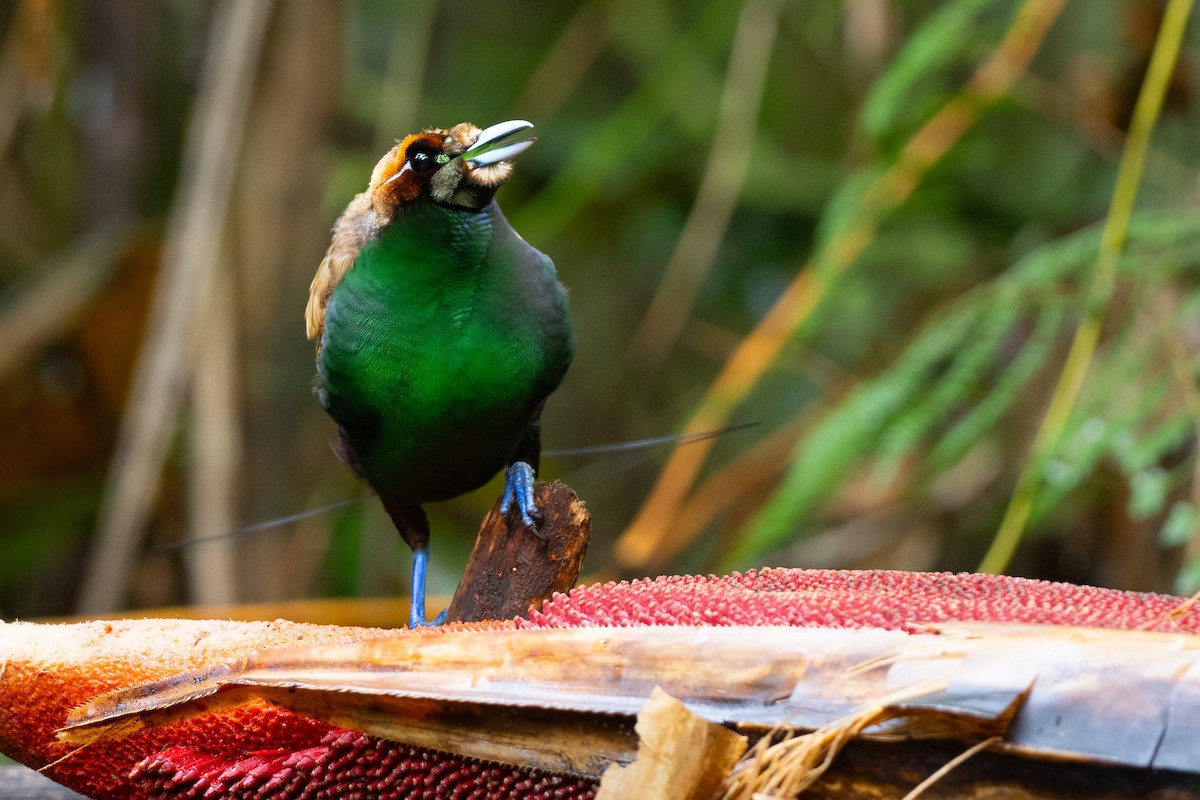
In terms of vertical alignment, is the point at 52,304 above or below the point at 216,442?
above

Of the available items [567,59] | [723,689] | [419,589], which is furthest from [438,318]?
[567,59]

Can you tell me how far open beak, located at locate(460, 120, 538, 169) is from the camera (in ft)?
2.49

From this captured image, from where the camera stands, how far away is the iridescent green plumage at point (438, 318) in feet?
2.66

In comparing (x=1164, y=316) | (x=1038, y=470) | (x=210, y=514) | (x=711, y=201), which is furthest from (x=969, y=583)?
(x=711, y=201)

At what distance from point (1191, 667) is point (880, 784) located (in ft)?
0.37

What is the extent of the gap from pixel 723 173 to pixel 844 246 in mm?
855

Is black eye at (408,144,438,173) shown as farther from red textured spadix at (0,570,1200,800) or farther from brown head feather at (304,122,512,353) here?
red textured spadix at (0,570,1200,800)

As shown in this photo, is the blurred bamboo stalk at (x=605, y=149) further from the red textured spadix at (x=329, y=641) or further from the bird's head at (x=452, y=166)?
the red textured spadix at (x=329, y=641)

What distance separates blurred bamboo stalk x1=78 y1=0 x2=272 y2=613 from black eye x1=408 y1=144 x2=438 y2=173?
2.82ft

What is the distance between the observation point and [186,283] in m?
1.57

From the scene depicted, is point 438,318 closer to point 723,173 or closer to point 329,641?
point 329,641

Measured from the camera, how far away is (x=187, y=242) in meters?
1.60

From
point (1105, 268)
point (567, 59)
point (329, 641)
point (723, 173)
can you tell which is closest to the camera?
point (329, 641)

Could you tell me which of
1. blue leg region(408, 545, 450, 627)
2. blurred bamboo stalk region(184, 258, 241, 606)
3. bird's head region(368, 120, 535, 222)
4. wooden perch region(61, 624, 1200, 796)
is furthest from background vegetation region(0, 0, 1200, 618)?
wooden perch region(61, 624, 1200, 796)
